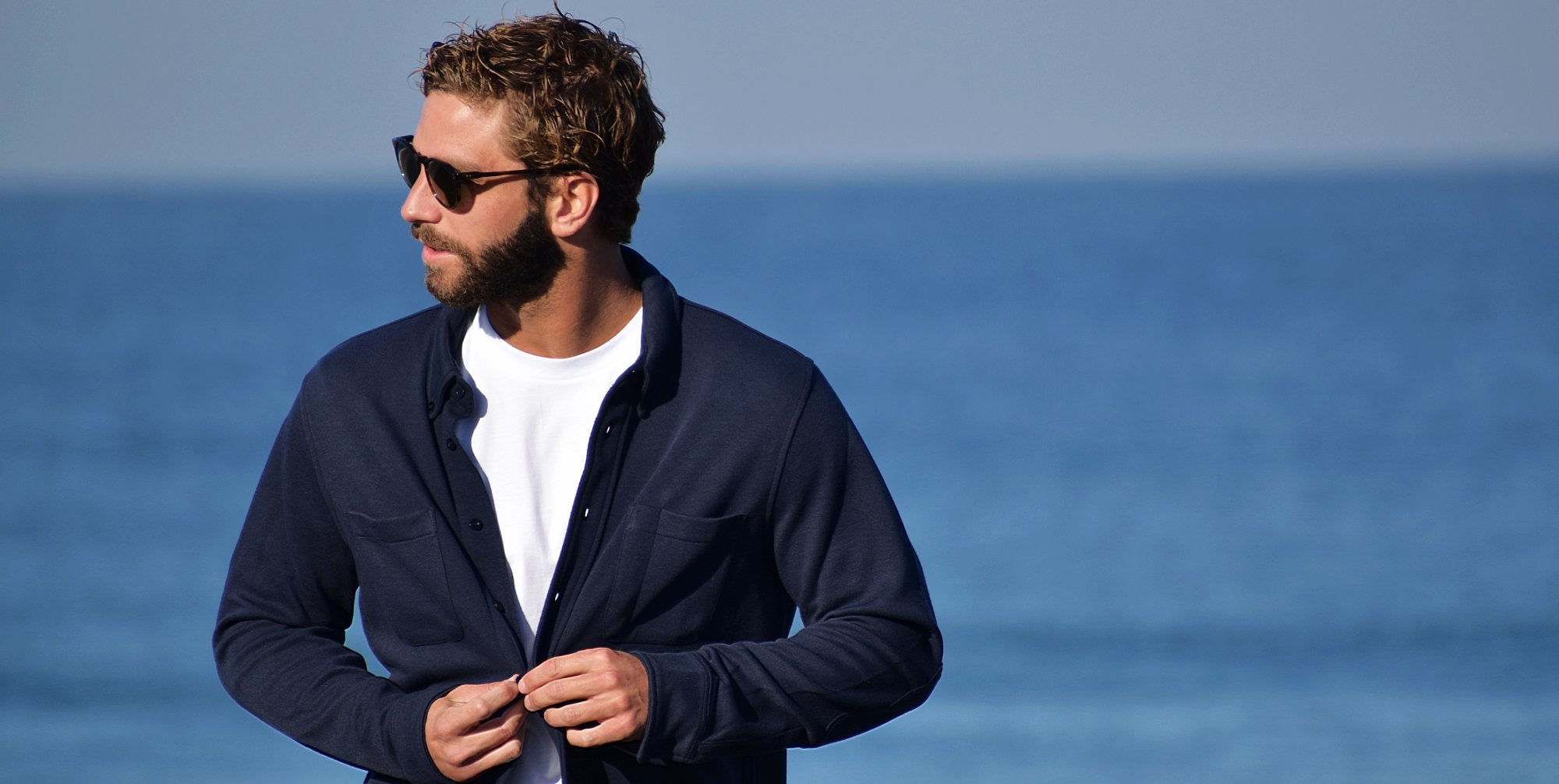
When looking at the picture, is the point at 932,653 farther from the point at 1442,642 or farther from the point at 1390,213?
the point at 1390,213

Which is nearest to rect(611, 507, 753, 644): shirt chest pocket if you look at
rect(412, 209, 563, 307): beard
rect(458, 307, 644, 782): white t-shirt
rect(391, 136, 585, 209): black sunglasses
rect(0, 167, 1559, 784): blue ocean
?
rect(458, 307, 644, 782): white t-shirt

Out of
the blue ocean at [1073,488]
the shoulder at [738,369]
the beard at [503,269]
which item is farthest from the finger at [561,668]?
the blue ocean at [1073,488]

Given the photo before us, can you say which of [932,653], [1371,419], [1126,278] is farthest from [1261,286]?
[932,653]

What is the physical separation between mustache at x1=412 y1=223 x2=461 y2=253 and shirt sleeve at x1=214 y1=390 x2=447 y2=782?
0.28 metres

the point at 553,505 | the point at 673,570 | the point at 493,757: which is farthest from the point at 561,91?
the point at 493,757

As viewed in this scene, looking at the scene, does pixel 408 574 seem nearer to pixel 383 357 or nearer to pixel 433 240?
pixel 383 357

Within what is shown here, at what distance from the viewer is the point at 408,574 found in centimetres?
237

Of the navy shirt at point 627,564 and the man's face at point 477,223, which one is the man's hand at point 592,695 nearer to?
the navy shirt at point 627,564

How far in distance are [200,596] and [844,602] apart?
14.2 metres

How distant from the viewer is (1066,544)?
18.5 meters

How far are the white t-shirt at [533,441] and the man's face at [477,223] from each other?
104 millimetres

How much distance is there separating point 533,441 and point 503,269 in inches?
9.6

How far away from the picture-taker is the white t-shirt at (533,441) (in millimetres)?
2383

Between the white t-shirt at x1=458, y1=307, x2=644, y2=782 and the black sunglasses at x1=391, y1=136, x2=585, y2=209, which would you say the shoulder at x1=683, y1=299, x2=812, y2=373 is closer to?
the white t-shirt at x1=458, y1=307, x2=644, y2=782
